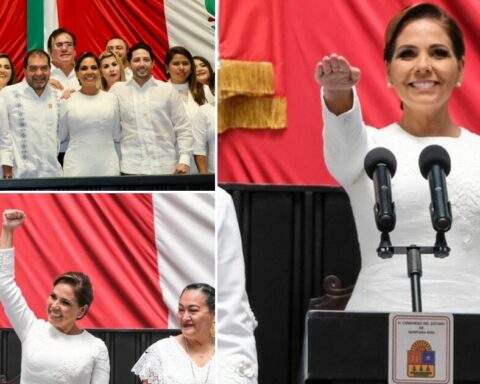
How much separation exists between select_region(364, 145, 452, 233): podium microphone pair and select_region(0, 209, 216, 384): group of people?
0.87 meters

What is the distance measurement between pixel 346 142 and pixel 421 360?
2.20ft

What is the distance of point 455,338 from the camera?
1397 mm

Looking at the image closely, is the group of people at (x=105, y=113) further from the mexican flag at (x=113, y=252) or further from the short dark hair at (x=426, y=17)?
the short dark hair at (x=426, y=17)

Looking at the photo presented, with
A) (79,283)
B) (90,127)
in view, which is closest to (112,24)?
(90,127)

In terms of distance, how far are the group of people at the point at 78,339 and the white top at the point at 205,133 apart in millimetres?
337

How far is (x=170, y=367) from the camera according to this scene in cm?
224

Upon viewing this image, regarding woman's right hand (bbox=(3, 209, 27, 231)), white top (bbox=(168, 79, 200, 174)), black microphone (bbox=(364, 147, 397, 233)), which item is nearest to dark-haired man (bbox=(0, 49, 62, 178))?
woman's right hand (bbox=(3, 209, 27, 231))

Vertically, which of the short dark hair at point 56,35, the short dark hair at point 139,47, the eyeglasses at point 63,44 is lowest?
the short dark hair at point 139,47

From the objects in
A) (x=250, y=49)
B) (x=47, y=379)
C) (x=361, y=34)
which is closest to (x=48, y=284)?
(x=47, y=379)

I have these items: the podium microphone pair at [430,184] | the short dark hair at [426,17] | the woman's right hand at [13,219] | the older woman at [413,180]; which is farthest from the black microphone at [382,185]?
the woman's right hand at [13,219]

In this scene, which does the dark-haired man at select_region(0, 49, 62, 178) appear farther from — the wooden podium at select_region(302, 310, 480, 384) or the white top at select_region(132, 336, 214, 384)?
the wooden podium at select_region(302, 310, 480, 384)

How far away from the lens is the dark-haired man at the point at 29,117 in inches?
95.7

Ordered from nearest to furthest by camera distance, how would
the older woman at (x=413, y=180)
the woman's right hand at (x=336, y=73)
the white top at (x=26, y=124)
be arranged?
the woman's right hand at (x=336, y=73)
the older woman at (x=413, y=180)
the white top at (x=26, y=124)

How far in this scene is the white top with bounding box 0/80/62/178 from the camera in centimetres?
243
